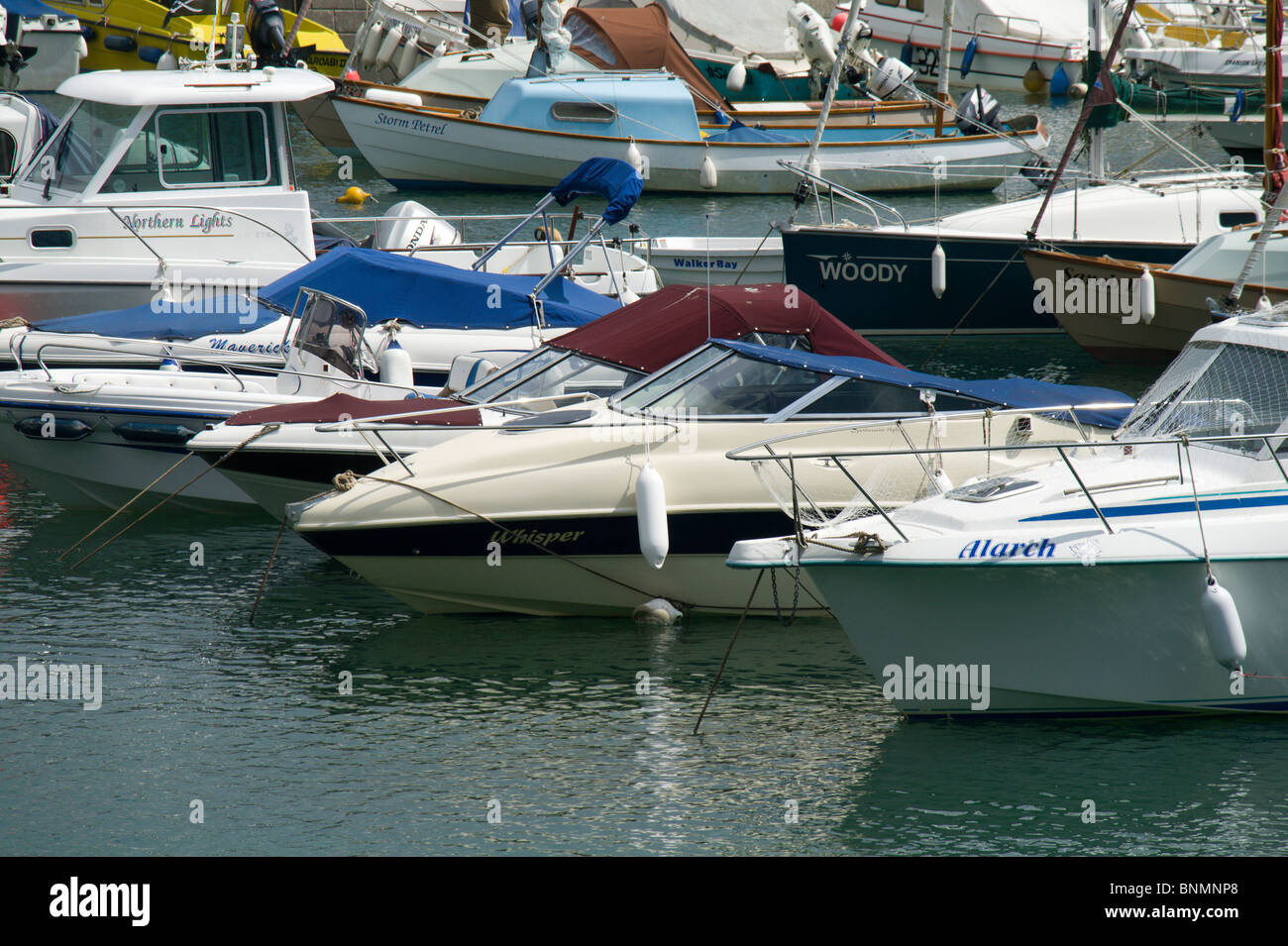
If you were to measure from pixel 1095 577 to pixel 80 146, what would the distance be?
10272 mm

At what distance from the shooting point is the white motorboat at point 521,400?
10141 millimetres

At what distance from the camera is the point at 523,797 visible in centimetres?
722

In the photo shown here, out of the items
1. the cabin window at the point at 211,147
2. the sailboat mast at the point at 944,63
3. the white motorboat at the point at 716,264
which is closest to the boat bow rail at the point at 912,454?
the cabin window at the point at 211,147

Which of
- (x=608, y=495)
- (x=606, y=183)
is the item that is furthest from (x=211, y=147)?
(x=608, y=495)

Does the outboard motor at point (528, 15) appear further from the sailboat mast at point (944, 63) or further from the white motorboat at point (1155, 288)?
the white motorboat at point (1155, 288)

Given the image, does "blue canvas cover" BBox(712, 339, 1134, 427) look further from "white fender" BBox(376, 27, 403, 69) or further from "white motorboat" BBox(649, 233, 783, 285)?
"white fender" BBox(376, 27, 403, 69)

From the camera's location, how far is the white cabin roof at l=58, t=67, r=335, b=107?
1341 cm

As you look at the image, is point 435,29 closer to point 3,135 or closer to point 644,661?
point 3,135

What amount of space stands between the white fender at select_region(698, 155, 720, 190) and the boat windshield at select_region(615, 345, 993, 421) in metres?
16.4

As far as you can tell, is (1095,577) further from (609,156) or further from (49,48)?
(49,48)

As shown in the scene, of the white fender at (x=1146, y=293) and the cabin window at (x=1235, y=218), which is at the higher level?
the cabin window at (x=1235, y=218)

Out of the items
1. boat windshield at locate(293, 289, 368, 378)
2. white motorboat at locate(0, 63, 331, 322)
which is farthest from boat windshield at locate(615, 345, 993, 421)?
white motorboat at locate(0, 63, 331, 322)

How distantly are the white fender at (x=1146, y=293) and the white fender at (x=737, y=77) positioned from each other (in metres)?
17.8

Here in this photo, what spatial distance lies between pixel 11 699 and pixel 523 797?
3170mm
